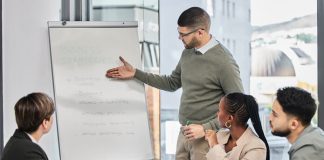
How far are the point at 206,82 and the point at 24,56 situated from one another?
1.41m

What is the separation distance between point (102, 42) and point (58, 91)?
1.54ft

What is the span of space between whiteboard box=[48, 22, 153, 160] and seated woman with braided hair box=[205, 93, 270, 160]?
92 cm

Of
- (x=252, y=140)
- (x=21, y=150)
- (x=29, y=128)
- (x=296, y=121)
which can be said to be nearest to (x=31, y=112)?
(x=29, y=128)

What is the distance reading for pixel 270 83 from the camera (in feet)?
11.2

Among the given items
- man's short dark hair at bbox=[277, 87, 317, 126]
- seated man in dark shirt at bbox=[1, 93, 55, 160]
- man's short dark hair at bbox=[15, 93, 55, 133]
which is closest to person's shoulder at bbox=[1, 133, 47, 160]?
seated man in dark shirt at bbox=[1, 93, 55, 160]

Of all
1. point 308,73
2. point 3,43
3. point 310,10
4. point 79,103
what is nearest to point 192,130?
point 79,103

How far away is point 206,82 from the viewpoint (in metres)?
2.83

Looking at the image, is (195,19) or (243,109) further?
(195,19)

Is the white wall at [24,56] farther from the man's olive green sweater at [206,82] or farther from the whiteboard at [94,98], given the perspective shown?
the man's olive green sweater at [206,82]

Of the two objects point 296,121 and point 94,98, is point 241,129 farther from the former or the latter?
point 94,98

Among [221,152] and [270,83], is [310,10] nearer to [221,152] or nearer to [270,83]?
[270,83]

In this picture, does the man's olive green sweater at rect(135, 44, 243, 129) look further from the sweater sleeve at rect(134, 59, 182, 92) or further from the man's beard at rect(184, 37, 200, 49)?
the sweater sleeve at rect(134, 59, 182, 92)

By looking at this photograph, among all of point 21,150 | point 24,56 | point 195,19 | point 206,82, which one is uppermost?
point 195,19

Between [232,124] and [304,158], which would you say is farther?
[232,124]
